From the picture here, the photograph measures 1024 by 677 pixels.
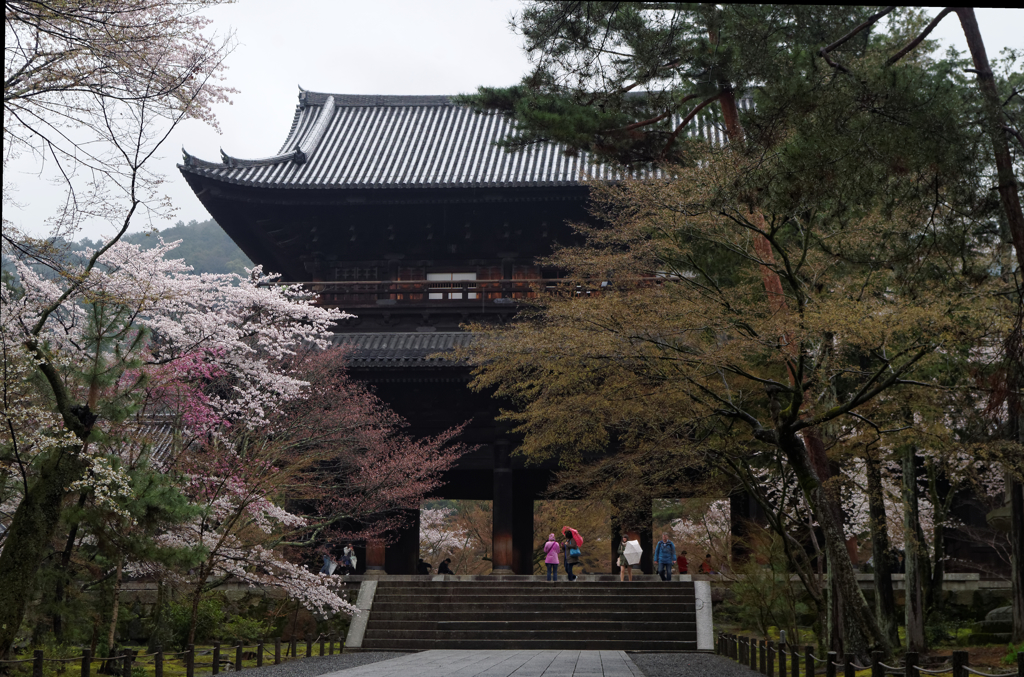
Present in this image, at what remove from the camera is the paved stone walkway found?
10178mm

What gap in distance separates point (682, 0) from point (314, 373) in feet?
33.4

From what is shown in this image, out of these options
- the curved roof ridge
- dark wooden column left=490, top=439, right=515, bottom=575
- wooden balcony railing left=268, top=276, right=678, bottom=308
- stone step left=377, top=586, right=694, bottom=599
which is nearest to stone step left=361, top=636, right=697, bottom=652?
stone step left=377, top=586, right=694, bottom=599

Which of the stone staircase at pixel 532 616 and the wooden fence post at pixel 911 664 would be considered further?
the stone staircase at pixel 532 616

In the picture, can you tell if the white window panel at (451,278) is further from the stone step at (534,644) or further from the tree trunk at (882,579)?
the tree trunk at (882,579)

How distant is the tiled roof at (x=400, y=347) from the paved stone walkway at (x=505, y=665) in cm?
627

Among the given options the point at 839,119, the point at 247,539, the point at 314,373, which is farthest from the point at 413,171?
the point at 839,119

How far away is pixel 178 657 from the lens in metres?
14.1

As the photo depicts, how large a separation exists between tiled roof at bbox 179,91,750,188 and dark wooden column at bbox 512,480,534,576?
29.8 ft

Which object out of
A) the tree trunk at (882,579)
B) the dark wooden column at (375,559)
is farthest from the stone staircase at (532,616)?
the tree trunk at (882,579)

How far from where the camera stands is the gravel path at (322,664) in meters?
11.5

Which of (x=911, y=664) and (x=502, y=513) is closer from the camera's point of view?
(x=911, y=664)

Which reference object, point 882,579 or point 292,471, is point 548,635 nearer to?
point 292,471

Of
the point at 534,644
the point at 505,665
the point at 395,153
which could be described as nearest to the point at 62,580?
the point at 505,665

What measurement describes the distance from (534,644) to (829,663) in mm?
8365
